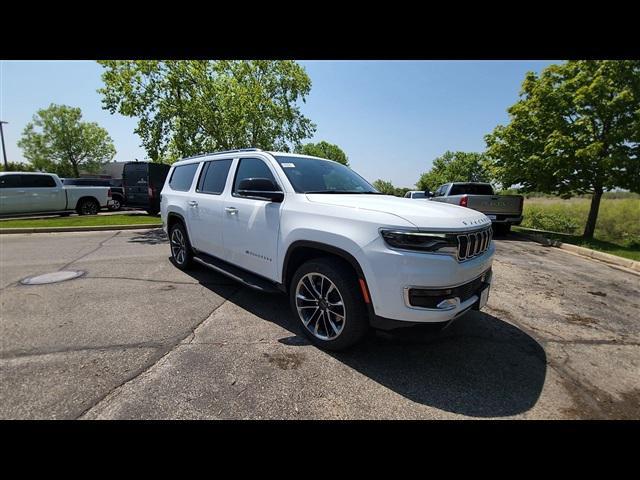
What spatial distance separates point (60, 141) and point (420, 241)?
59.3 metres

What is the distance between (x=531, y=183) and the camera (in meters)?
11.3

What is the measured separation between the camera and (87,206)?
44.7 ft

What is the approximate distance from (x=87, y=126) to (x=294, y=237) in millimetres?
58024

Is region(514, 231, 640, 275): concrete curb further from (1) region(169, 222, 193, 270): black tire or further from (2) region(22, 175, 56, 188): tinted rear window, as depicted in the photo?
(2) region(22, 175, 56, 188): tinted rear window

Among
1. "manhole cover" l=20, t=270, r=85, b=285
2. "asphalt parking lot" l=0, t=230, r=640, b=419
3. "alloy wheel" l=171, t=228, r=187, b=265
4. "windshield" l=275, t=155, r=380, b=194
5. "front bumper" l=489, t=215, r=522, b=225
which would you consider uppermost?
"windshield" l=275, t=155, r=380, b=194

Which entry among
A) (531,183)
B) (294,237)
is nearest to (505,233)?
(531,183)

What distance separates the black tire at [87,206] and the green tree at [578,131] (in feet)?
60.5

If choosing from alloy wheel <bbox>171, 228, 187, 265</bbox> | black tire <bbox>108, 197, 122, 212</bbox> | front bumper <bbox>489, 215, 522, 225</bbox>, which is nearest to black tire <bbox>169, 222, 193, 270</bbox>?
alloy wheel <bbox>171, 228, 187, 265</bbox>

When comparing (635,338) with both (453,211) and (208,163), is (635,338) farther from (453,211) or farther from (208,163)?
(208,163)

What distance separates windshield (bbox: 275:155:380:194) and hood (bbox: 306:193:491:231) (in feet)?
0.97

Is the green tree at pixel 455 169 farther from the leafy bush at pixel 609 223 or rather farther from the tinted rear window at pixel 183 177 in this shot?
the tinted rear window at pixel 183 177

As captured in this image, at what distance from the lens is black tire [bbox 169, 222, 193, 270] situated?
496 cm
